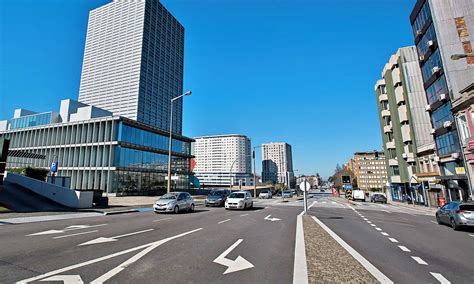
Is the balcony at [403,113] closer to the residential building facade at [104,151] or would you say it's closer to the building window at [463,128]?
the building window at [463,128]

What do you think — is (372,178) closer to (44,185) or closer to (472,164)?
(472,164)

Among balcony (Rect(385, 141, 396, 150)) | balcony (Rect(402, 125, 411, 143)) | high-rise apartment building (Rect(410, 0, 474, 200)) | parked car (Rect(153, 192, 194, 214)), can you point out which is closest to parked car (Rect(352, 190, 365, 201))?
balcony (Rect(385, 141, 396, 150))

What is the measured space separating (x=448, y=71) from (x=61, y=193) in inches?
1681

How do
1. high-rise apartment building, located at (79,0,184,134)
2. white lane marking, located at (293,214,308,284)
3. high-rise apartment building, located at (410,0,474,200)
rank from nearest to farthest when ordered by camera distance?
1. white lane marking, located at (293,214,308,284)
2. high-rise apartment building, located at (410,0,474,200)
3. high-rise apartment building, located at (79,0,184,134)

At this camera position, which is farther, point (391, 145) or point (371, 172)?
point (371, 172)

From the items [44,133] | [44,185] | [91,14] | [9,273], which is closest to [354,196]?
[44,185]

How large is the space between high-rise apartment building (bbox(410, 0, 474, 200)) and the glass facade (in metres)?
78.0

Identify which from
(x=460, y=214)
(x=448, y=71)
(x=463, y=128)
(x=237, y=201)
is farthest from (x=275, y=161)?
(x=460, y=214)

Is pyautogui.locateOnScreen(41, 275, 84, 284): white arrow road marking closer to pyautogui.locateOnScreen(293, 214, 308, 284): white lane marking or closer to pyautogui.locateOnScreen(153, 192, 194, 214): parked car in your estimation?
pyautogui.locateOnScreen(293, 214, 308, 284): white lane marking

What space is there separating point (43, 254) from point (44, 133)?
60618 mm

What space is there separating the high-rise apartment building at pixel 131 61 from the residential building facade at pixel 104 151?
65.7 m

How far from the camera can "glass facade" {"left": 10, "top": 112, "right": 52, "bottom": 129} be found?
6223 cm

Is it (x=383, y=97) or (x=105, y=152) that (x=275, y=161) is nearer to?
(x=383, y=97)

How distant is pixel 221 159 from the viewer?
174 m
